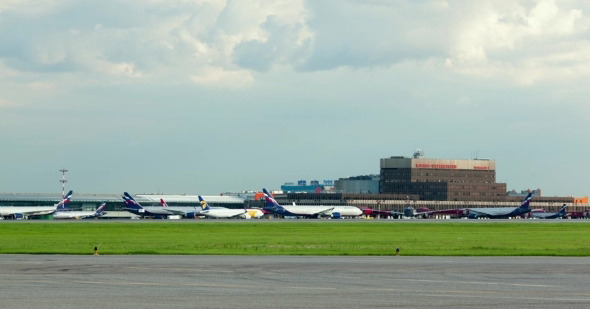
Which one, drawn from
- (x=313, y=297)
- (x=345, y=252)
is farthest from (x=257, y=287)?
(x=345, y=252)

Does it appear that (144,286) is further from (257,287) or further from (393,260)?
(393,260)

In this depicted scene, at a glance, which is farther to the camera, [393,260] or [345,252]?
[345,252]

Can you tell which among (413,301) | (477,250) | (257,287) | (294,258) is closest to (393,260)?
(294,258)

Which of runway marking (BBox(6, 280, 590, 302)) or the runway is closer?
the runway

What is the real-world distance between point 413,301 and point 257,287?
240 inches

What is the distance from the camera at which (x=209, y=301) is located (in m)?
25.6

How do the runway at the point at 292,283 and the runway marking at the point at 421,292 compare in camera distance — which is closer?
→ the runway at the point at 292,283

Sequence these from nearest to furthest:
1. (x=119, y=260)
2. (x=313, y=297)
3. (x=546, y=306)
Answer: (x=546, y=306) → (x=313, y=297) → (x=119, y=260)

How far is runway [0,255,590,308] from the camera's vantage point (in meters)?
25.4

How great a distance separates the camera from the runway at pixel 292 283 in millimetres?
25391

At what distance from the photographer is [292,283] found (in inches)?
1232

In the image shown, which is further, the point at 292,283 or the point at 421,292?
the point at 292,283

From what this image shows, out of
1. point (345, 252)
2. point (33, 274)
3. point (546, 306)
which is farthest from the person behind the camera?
point (345, 252)

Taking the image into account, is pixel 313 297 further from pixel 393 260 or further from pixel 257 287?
pixel 393 260
